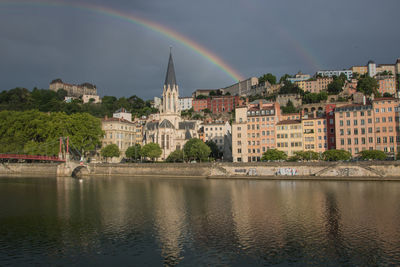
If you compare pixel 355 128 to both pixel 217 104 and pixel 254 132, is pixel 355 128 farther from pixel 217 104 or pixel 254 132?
pixel 217 104

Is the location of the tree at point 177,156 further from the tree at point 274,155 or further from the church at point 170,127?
the tree at point 274,155

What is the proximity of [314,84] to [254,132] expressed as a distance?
105977mm

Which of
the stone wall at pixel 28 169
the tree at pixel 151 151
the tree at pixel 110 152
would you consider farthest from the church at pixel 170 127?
the stone wall at pixel 28 169

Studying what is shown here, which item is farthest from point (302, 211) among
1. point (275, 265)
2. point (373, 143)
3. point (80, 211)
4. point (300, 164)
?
point (373, 143)

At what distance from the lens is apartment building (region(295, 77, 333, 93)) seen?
182750 mm

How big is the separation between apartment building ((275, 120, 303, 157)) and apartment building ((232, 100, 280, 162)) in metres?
1.46

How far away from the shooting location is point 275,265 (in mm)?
20719

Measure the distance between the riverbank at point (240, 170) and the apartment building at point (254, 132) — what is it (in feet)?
46.7

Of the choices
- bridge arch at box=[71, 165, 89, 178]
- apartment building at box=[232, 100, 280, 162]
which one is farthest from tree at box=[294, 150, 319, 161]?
bridge arch at box=[71, 165, 89, 178]

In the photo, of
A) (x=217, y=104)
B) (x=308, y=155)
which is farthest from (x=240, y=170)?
(x=217, y=104)

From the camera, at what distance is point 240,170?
253 ft

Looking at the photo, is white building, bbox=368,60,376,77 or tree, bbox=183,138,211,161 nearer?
tree, bbox=183,138,211,161

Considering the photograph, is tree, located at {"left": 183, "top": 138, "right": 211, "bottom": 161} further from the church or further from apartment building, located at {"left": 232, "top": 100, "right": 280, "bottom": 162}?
the church

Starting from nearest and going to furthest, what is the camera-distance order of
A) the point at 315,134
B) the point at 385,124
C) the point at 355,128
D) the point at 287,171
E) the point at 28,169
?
the point at 287,171 < the point at 385,124 < the point at 355,128 < the point at 315,134 < the point at 28,169
